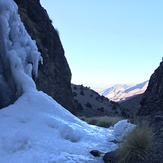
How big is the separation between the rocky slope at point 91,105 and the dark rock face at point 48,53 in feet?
54.7

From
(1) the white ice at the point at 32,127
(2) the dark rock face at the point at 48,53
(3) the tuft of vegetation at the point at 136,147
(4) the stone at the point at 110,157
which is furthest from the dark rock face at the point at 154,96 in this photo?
(4) the stone at the point at 110,157

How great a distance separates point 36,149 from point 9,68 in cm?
494

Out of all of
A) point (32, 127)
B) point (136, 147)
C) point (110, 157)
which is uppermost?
point (32, 127)

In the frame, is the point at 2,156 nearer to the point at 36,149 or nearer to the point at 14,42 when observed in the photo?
the point at 36,149

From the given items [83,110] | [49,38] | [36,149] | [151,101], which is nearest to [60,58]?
[49,38]

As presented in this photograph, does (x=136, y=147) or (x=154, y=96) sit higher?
(x=154, y=96)

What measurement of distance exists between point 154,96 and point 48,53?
8.74m

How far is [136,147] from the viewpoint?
26.5 ft

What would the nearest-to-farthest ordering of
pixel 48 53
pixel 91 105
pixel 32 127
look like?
pixel 32 127 < pixel 48 53 < pixel 91 105

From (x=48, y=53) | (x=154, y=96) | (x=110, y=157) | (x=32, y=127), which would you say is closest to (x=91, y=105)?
(x=154, y=96)

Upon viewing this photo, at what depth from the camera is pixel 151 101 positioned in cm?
2550

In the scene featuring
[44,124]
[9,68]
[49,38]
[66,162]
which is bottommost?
[66,162]

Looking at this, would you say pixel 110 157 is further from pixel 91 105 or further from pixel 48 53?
pixel 91 105

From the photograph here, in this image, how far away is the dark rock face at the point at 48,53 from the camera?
20.9 m
